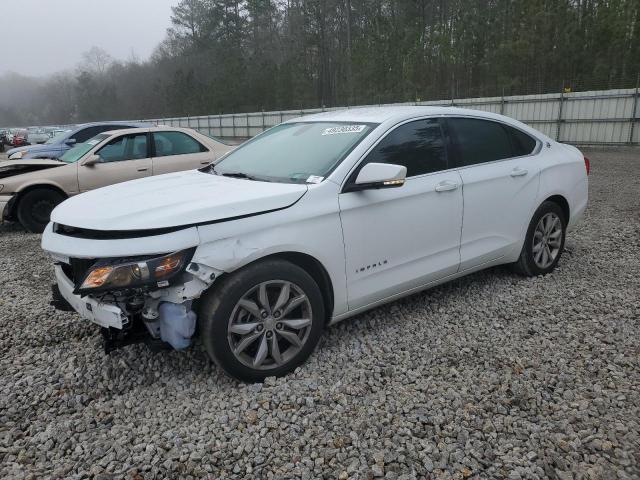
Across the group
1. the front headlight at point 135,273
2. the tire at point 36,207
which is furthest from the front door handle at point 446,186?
the tire at point 36,207

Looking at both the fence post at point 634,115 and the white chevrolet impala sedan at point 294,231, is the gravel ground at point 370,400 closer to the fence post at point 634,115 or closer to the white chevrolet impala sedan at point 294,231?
the white chevrolet impala sedan at point 294,231

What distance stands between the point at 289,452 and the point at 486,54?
29.9 metres

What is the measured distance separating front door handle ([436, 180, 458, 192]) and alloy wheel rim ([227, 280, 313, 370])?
1.35 m

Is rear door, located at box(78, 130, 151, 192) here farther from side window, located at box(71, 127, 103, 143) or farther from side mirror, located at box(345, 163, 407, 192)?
side mirror, located at box(345, 163, 407, 192)

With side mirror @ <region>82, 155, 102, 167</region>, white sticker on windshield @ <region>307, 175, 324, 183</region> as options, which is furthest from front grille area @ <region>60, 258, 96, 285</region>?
side mirror @ <region>82, 155, 102, 167</region>

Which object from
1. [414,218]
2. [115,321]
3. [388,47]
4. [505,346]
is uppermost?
[388,47]

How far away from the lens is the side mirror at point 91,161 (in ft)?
25.4

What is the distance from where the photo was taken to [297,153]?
363 cm

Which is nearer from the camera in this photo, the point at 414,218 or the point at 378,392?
the point at 378,392

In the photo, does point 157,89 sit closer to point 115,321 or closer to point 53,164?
point 53,164

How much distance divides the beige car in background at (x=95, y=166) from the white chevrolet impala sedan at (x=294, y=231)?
4226 millimetres

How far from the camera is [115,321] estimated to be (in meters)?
2.67

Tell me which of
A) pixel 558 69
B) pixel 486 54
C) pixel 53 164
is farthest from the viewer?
pixel 486 54

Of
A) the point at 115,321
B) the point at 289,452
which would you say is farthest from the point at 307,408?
the point at 115,321
